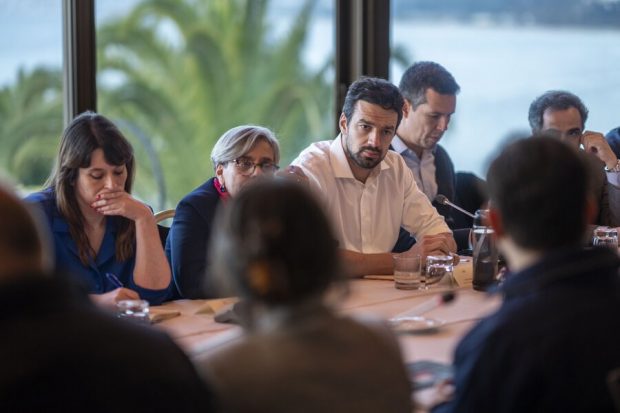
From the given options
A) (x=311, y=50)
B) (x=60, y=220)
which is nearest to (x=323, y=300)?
(x=60, y=220)

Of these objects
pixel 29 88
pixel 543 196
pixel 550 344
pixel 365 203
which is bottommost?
pixel 550 344

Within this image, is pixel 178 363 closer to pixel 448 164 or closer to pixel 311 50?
pixel 448 164

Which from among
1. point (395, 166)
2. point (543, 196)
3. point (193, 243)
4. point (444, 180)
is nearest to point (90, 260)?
point (193, 243)

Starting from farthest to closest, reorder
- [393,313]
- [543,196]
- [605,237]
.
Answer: [605,237]
[393,313]
[543,196]

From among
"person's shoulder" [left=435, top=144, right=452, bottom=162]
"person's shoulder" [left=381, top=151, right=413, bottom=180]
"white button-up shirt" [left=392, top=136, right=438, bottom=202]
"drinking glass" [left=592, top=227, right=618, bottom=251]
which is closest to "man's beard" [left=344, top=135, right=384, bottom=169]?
"person's shoulder" [left=381, top=151, right=413, bottom=180]

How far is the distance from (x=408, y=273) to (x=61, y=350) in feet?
6.92

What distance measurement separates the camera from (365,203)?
407cm

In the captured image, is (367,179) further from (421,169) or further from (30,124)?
(30,124)

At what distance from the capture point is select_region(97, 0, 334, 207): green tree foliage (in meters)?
4.66

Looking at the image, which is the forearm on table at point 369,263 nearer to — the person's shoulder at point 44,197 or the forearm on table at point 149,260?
the forearm on table at point 149,260

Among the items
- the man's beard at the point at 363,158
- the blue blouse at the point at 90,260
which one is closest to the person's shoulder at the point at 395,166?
the man's beard at the point at 363,158

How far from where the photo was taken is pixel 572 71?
5.96m

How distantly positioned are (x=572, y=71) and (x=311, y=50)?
169 cm

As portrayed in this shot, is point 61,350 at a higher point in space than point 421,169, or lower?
lower
